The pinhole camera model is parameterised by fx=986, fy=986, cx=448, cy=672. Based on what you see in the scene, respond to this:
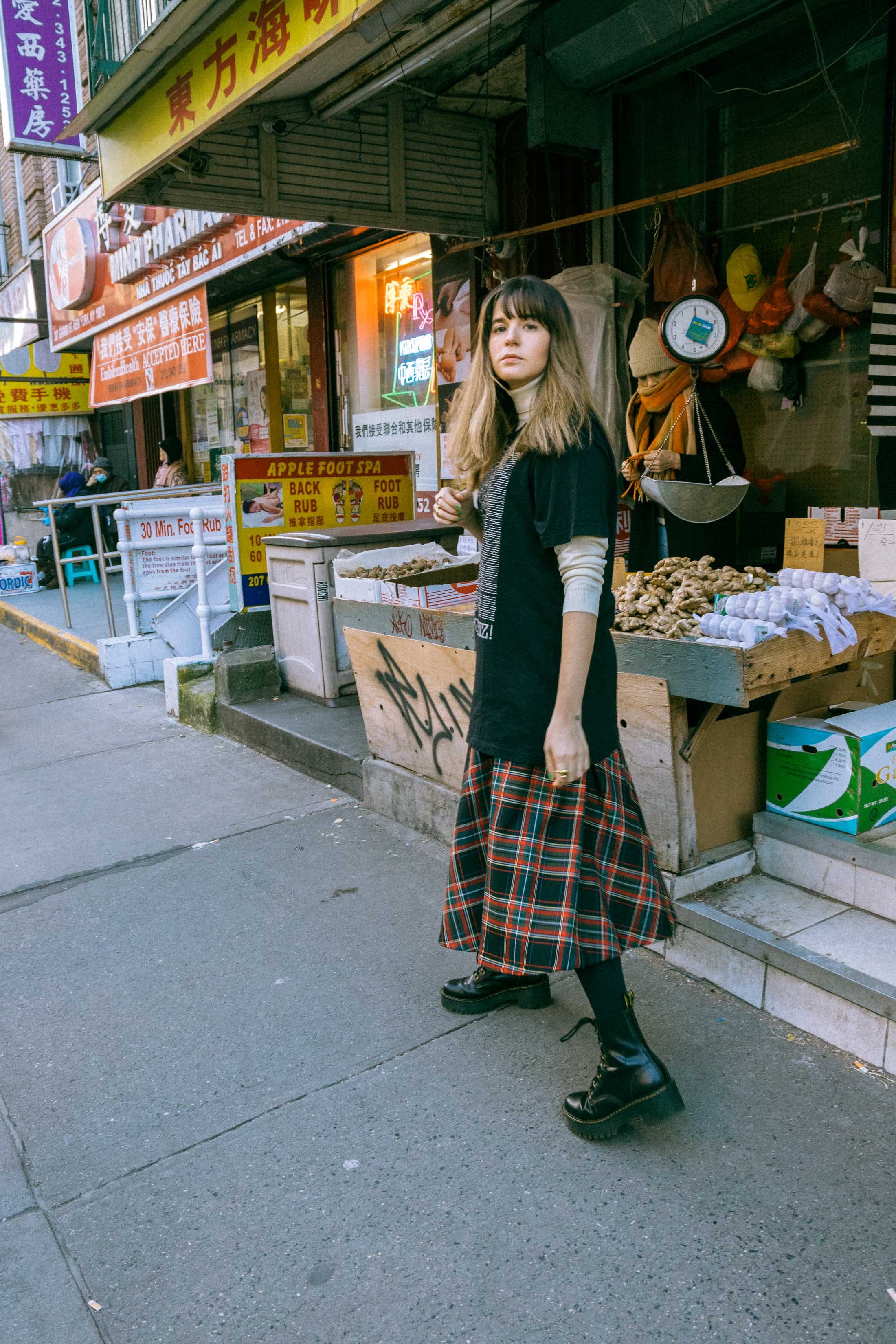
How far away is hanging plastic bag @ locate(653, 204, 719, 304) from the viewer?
5.38 metres

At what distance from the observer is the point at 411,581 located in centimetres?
450

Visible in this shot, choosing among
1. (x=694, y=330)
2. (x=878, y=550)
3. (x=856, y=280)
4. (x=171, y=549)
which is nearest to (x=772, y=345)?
(x=856, y=280)

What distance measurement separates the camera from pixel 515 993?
3.08 m

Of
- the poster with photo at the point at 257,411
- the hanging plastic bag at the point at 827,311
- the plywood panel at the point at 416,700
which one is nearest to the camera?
the plywood panel at the point at 416,700

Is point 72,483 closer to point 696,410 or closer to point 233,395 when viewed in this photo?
point 233,395

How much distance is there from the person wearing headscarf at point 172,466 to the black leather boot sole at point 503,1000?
34.5ft

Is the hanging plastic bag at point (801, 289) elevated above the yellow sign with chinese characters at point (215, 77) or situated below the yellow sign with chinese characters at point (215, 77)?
below

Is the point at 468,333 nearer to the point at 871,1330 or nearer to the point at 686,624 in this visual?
the point at 686,624

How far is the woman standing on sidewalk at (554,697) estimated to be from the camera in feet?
7.49

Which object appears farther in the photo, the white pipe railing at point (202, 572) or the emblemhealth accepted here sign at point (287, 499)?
the white pipe railing at point (202, 572)

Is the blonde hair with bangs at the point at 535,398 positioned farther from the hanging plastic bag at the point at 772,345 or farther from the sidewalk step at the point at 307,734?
the hanging plastic bag at the point at 772,345

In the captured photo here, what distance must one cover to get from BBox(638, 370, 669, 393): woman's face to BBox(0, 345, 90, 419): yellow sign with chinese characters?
42.1 feet

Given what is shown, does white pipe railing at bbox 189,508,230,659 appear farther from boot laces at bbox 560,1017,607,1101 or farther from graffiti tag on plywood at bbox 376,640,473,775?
boot laces at bbox 560,1017,607,1101

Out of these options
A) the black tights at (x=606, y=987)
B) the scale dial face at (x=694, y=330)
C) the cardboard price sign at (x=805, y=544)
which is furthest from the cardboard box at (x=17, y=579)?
the black tights at (x=606, y=987)
